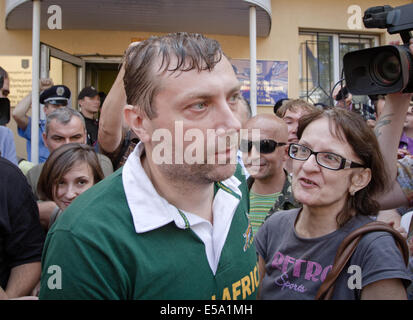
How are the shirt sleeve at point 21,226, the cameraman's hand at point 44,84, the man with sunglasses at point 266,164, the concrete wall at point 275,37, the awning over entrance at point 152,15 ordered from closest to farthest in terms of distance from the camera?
the shirt sleeve at point 21,226 → the man with sunglasses at point 266,164 → the cameraman's hand at point 44,84 → the awning over entrance at point 152,15 → the concrete wall at point 275,37

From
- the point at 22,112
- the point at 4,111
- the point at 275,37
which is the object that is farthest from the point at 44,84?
the point at 275,37

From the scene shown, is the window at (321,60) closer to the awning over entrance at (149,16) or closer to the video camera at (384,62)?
the awning over entrance at (149,16)

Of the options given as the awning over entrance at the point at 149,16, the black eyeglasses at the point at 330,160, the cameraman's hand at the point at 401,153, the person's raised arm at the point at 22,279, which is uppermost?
the awning over entrance at the point at 149,16

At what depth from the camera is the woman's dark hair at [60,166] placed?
222 cm

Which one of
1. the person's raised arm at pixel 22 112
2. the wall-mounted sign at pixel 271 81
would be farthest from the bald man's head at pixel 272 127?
the wall-mounted sign at pixel 271 81

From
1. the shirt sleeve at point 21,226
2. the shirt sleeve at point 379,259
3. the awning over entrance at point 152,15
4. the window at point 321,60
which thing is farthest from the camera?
the window at point 321,60

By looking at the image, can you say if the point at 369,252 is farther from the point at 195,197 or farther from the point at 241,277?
the point at 195,197

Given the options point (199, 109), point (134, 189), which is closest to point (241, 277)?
point (134, 189)

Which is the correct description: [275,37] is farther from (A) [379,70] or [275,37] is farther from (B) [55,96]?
(A) [379,70]

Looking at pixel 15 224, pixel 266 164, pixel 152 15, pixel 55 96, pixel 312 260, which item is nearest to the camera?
pixel 312 260

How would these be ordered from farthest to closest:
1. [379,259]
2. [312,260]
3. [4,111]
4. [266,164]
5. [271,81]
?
[271,81], [266,164], [4,111], [312,260], [379,259]

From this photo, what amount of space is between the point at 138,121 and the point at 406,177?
1386 millimetres

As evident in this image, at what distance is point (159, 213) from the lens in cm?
112

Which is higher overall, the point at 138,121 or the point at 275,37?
the point at 275,37
